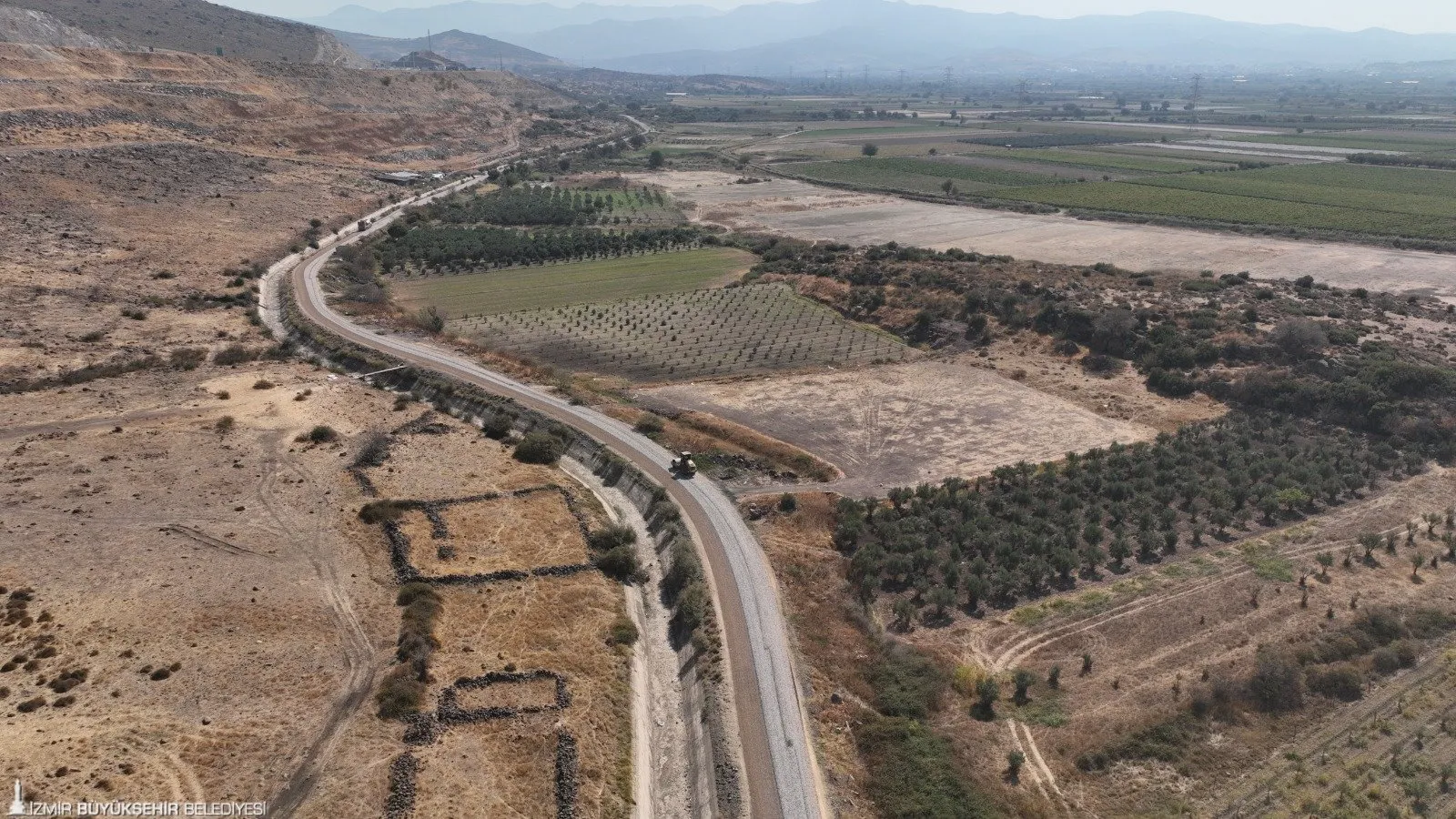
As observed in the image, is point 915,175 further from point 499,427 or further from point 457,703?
point 457,703

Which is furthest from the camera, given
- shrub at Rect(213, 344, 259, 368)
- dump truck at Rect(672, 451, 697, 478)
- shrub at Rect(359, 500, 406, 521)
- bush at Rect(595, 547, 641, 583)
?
shrub at Rect(213, 344, 259, 368)

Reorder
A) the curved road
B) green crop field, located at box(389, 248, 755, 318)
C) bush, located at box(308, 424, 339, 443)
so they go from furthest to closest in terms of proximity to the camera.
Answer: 1. green crop field, located at box(389, 248, 755, 318)
2. bush, located at box(308, 424, 339, 443)
3. the curved road

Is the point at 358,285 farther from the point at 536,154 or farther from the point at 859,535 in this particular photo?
the point at 536,154

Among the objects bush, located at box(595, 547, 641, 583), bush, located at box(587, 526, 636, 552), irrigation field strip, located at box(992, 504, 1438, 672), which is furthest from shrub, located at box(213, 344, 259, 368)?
irrigation field strip, located at box(992, 504, 1438, 672)

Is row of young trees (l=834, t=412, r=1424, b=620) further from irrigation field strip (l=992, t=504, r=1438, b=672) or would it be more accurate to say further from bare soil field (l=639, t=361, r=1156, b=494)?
bare soil field (l=639, t=361, r=1156, b=494)

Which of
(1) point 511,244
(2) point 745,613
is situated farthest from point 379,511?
(1) point 511,244

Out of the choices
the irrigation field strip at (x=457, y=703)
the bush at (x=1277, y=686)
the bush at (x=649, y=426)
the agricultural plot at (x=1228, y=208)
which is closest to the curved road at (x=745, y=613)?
the bush at (x=649, y=426)

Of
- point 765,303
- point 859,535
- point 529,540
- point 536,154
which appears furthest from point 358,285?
point 536,154
